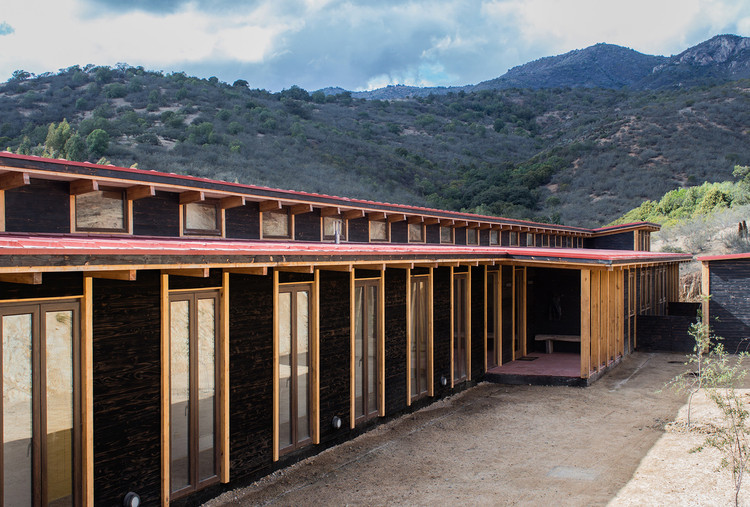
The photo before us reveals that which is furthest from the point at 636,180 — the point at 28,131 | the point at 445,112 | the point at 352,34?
the point at 352,34

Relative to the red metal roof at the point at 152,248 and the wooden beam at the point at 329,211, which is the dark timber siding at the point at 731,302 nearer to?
the red metal roof at the point at 152,248

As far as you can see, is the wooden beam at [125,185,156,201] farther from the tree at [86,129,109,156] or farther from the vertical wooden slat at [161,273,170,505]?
the tree at [86,129,109,156]

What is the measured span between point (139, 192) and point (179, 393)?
325cm

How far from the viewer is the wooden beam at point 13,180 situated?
651cm

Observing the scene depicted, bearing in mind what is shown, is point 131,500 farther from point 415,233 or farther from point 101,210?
point 415,233

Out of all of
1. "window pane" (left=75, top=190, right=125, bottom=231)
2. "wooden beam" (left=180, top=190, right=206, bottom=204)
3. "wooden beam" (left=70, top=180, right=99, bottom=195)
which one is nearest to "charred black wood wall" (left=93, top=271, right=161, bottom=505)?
"wooden beam" (left=70, top=180, right=99, bottom=195)

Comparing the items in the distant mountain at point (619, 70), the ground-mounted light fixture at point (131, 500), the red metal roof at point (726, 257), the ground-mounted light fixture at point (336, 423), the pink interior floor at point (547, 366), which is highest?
the distant mountain at point (619, 70)

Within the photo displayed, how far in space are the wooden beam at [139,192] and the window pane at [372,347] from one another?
10.9 ft

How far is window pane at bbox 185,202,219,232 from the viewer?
8.92 m

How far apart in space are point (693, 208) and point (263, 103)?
33230 mm

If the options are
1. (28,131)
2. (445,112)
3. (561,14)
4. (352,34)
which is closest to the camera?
(28,131)

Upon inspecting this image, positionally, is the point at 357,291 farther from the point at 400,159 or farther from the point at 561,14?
the point at 561,14

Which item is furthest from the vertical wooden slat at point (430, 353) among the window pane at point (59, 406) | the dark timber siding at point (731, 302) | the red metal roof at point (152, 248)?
the dark timber siding at point (731, 302)

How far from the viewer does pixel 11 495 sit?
4.40m
